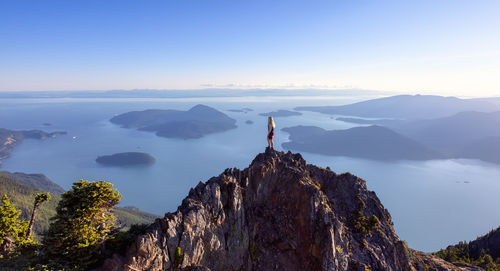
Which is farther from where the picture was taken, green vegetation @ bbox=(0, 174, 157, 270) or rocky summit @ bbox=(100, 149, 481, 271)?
rocky summit @ bbox=(100, 149, 481, 271)

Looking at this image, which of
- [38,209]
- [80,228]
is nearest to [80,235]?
[80,228]

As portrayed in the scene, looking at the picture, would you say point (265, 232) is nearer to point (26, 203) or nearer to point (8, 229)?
point (8, 229)

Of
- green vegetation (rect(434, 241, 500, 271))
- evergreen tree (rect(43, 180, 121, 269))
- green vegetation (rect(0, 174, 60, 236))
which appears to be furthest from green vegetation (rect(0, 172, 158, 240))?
green vegetation (rect(434, 241, 500, 271))

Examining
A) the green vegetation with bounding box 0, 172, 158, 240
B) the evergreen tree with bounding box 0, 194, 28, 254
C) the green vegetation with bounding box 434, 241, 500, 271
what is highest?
the evergreen tree with bounding box 0, 194, 28, 254

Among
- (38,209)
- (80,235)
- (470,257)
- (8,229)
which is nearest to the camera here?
(80,235)

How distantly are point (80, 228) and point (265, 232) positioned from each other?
1624 centimetres

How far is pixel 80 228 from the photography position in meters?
19.4

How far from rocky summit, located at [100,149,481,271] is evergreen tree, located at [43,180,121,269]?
239 centimetres

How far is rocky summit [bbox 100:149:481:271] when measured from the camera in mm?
20156

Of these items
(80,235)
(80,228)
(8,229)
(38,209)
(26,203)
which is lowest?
(38,209)

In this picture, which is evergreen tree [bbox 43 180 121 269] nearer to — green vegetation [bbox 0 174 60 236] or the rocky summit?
the rocky summit

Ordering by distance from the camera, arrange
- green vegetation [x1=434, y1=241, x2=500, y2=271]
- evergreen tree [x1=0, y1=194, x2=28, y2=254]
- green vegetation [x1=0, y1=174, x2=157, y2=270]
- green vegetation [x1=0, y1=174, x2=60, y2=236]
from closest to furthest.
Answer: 1. green vegetation [x1=0, y1=174, x2=157, y2=270]
2. evergreen tree [x1=0, y1=194, x2=28, y2=254]
3. green vegetation [x1=434, y1=241, x2=500, y2=271]
4. green vegetation [x1=0, y1=174, x2=60, y2=236]

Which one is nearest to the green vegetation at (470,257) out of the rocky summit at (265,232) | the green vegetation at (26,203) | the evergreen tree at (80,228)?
the rocky summit at (265,232)

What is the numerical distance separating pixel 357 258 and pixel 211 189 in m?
16.7
